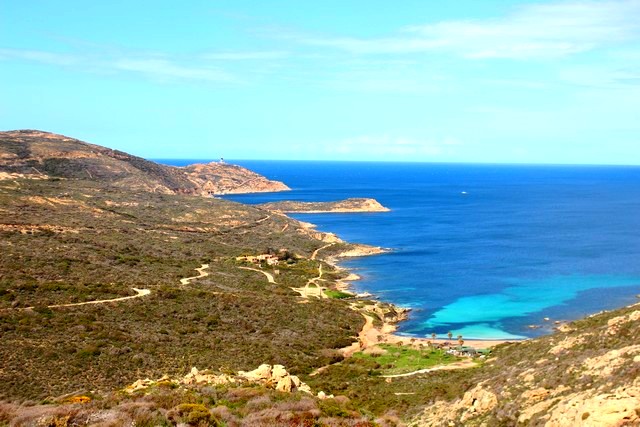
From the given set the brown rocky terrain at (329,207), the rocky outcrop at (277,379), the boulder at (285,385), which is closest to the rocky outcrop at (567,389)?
the rocky outcrop at (277,379)

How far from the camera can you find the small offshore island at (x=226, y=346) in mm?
19188

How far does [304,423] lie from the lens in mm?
16797

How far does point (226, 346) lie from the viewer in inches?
1682

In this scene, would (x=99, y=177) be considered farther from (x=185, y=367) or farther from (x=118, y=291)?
(x=185, y=367)

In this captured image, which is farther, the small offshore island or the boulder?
the boulder

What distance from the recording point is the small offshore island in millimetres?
19188

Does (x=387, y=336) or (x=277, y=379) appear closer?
(x=277, y=379)

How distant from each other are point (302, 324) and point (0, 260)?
29.5 metres

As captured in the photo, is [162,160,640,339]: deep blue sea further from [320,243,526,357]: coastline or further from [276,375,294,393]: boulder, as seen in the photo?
[276,375,294,393]: boulder

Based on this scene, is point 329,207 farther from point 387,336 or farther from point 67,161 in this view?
point 387,336

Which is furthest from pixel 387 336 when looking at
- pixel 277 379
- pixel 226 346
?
pixel 277 379

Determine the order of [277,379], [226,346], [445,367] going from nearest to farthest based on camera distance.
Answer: [277,379], [226,346], [445,367]

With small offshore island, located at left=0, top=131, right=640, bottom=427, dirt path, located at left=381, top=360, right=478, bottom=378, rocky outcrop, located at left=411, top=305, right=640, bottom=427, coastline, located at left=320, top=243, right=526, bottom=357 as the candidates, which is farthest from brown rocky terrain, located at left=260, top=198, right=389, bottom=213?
rocky outcrop, located at left=411, top=305, right=640, bottom=427

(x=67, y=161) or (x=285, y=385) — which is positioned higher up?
(x=67, y=161)
